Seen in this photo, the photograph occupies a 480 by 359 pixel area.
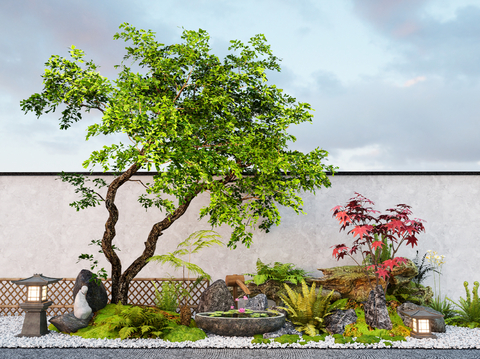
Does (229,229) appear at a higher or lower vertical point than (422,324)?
higher

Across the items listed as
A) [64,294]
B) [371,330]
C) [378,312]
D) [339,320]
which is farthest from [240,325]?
[64,294]

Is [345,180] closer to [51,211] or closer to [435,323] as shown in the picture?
[435,323]

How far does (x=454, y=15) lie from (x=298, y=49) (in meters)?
4.38

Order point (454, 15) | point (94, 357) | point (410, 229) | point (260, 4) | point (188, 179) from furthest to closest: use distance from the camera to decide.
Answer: point (454, 15) → point (260, 4) → point (410, 229) → point (188, 179) → point (94, 357)

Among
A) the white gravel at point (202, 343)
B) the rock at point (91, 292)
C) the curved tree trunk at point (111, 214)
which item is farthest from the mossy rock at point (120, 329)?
the curved tree trunk at point (111, 214)

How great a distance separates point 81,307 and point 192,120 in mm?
3702

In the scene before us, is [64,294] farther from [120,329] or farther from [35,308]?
[120,329]

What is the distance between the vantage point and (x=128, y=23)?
5523 mm

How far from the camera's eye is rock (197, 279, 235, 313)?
17.4 feet

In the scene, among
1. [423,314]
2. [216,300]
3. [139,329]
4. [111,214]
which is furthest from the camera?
[111,214]

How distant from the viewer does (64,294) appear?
698cm

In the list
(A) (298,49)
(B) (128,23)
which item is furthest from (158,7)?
(A) (298,49)

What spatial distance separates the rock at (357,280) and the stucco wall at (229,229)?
65 cm

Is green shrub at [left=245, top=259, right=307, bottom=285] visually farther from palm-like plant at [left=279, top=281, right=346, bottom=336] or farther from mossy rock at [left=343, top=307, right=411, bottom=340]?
mossy rock at [left=343, top=307, right=411, bottom=340]
